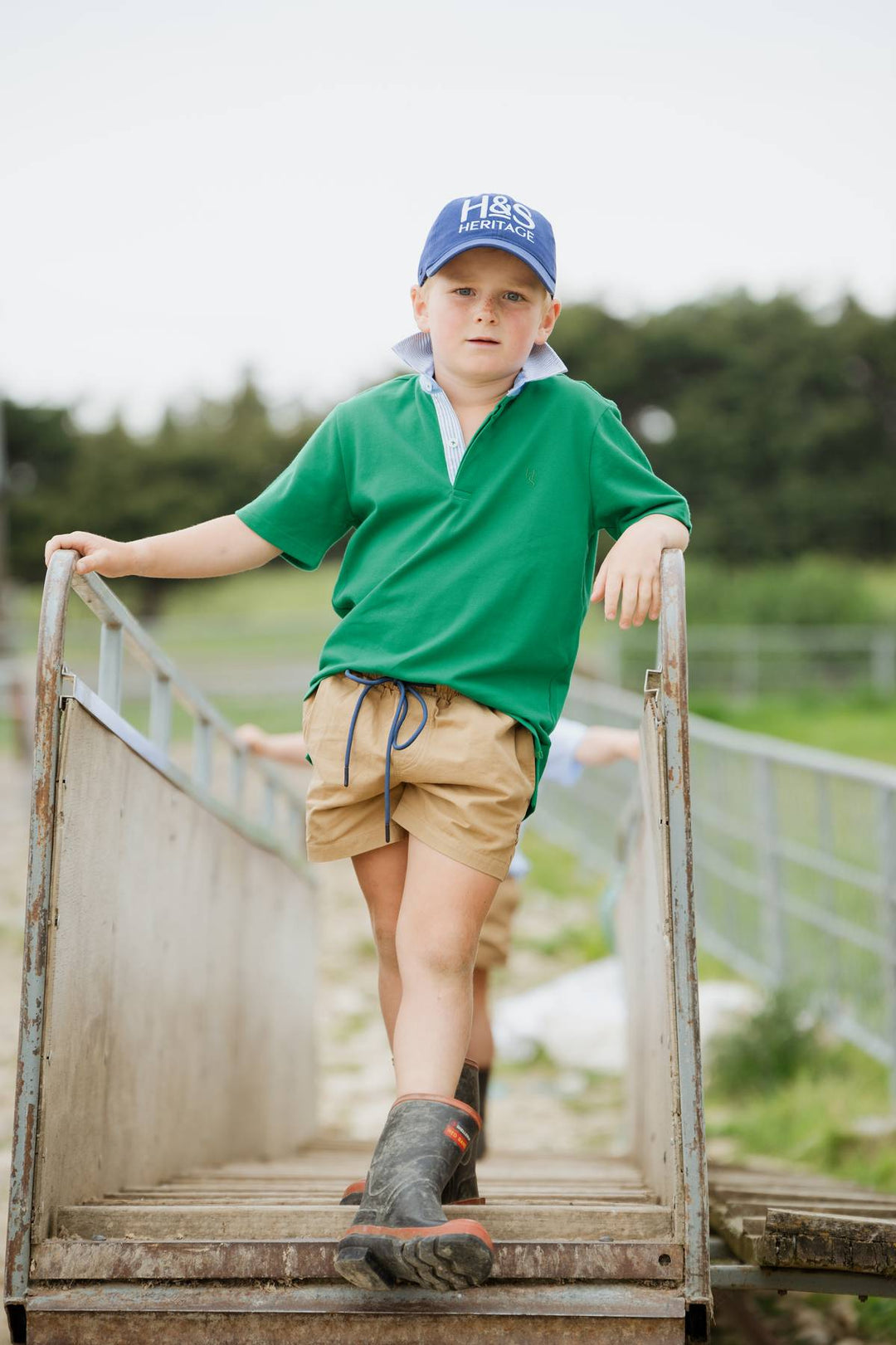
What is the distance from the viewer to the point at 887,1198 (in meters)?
3.22

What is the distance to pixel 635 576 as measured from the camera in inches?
86.0

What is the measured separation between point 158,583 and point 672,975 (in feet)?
87.4

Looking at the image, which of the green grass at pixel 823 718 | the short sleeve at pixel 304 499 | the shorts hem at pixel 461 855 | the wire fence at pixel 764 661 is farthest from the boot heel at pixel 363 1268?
the wire fence at pixel 764 661

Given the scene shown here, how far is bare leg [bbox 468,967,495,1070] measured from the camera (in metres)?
3.87

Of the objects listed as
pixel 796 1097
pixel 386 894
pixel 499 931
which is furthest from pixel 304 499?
pixel 796 1097

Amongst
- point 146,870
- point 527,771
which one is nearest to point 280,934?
point 146,870

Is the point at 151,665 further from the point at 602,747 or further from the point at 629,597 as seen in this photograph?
the point at 602,747

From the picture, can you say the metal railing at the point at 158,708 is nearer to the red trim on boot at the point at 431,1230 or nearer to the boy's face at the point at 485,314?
the boy's face at the point at 485,314

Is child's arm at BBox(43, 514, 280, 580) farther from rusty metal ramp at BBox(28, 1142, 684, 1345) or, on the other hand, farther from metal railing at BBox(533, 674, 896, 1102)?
metal railing at BBox(533, 674, 896, 1102)

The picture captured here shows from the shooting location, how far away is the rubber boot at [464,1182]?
2.23 m

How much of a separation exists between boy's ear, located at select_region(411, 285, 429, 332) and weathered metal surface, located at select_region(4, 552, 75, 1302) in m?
0.85

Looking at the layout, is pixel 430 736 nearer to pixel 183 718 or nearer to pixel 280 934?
pixel 280 934

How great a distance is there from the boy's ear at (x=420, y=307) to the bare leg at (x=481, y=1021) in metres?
1.94

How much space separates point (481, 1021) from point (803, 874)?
12.0ft
